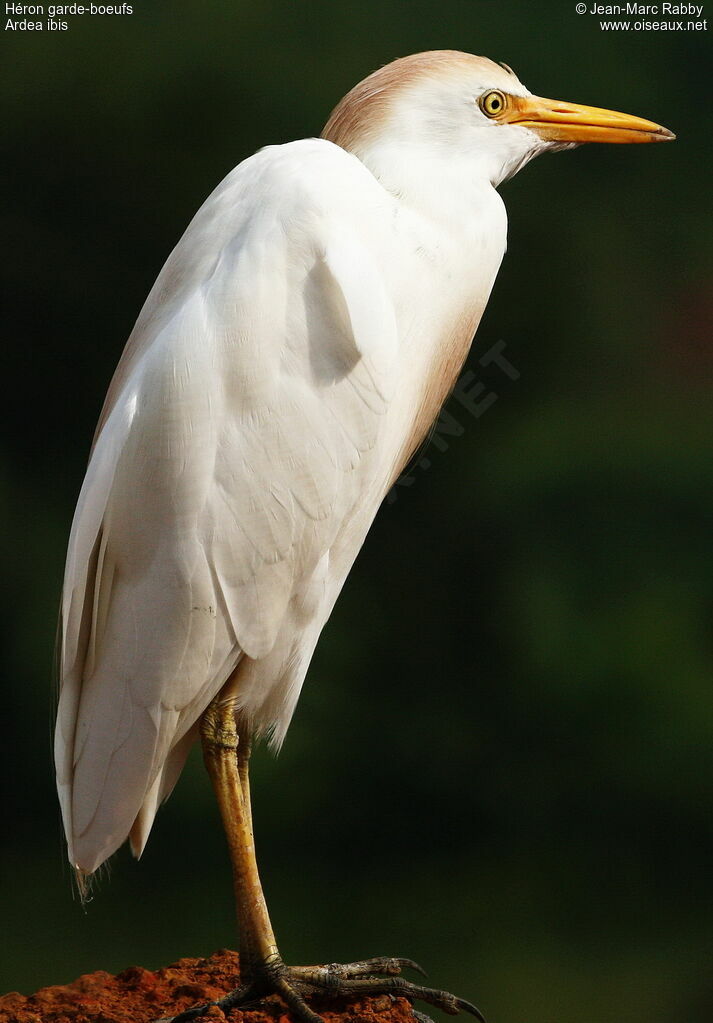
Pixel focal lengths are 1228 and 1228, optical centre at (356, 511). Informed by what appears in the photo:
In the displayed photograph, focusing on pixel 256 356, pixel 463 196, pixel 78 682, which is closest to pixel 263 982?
pixel 78 682

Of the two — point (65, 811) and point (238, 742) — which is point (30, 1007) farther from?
point (238, 742)

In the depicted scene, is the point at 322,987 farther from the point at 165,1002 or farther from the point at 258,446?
the point at 258,446

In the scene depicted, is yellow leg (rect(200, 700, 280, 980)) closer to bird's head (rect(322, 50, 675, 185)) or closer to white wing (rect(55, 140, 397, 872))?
white wing (rect(55, 140, 397, 872))

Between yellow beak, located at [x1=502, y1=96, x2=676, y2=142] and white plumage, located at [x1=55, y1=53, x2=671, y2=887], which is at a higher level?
yellow beak, located at [x1=502, y1=96, x2=676, y2=142]

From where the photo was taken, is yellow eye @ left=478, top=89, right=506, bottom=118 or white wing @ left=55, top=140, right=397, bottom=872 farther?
yellow eye @ left=478, top=89, right=506, bottom=118

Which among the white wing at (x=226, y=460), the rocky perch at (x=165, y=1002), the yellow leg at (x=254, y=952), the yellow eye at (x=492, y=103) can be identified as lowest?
the rocky perch at (x=165, y=1002)

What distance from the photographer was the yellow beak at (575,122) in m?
1.30

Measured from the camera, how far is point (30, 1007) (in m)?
1.27

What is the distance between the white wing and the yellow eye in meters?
0.18

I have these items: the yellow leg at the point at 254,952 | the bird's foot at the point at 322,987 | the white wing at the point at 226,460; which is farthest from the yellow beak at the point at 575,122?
the bird's foot at the point at 322,987

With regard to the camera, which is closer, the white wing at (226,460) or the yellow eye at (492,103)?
the white wing at (226,460)

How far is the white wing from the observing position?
112 centimetres

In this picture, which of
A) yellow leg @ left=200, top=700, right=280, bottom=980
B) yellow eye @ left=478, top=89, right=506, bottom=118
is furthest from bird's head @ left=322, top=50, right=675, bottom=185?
yellow leg @ left=200, top=700, right=280, bottom=980

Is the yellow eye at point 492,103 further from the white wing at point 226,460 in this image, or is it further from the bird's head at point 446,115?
the white wing at point 226,460
